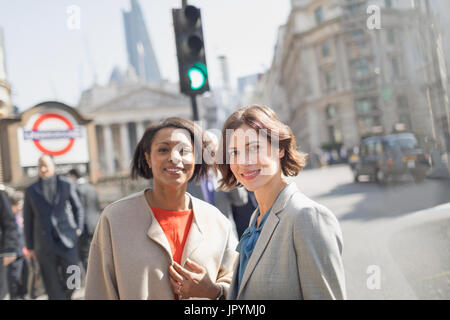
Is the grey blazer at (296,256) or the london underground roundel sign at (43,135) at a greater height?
the london underground roundel sign at (43,135)

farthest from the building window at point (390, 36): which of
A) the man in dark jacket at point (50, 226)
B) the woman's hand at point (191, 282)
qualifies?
the man in dark jacket at point (50, 226)

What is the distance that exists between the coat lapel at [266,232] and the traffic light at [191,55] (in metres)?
1.28

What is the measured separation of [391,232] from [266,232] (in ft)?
8.80

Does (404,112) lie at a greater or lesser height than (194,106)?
lesser

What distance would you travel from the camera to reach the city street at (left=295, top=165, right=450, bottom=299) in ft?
6.75

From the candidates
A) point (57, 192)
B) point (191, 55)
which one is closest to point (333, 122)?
point (191, 55)

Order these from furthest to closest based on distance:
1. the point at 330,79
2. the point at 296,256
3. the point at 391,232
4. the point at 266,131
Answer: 1. the point at 391,232
2. the point at 330,79
3. the point at 266,131
4. the point at 296,256

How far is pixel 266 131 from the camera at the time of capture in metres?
1.37

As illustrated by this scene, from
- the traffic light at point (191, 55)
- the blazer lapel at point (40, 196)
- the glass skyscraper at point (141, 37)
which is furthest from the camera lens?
the blazer lapel at point (40, 196)

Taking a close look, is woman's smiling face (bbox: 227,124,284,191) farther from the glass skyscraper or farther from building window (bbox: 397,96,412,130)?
building window (bbox: 397,96,412,130)

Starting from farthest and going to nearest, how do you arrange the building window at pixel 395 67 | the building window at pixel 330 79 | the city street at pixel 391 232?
the building window at pixel 395 67
the building window at pixel 330 79
the city street at pixel 391 232

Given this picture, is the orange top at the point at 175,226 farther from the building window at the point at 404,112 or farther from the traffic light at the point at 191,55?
the building window at the point at 404,112

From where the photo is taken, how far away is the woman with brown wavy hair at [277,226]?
1.18 meters

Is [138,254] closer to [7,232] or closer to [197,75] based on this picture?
[197,75]
